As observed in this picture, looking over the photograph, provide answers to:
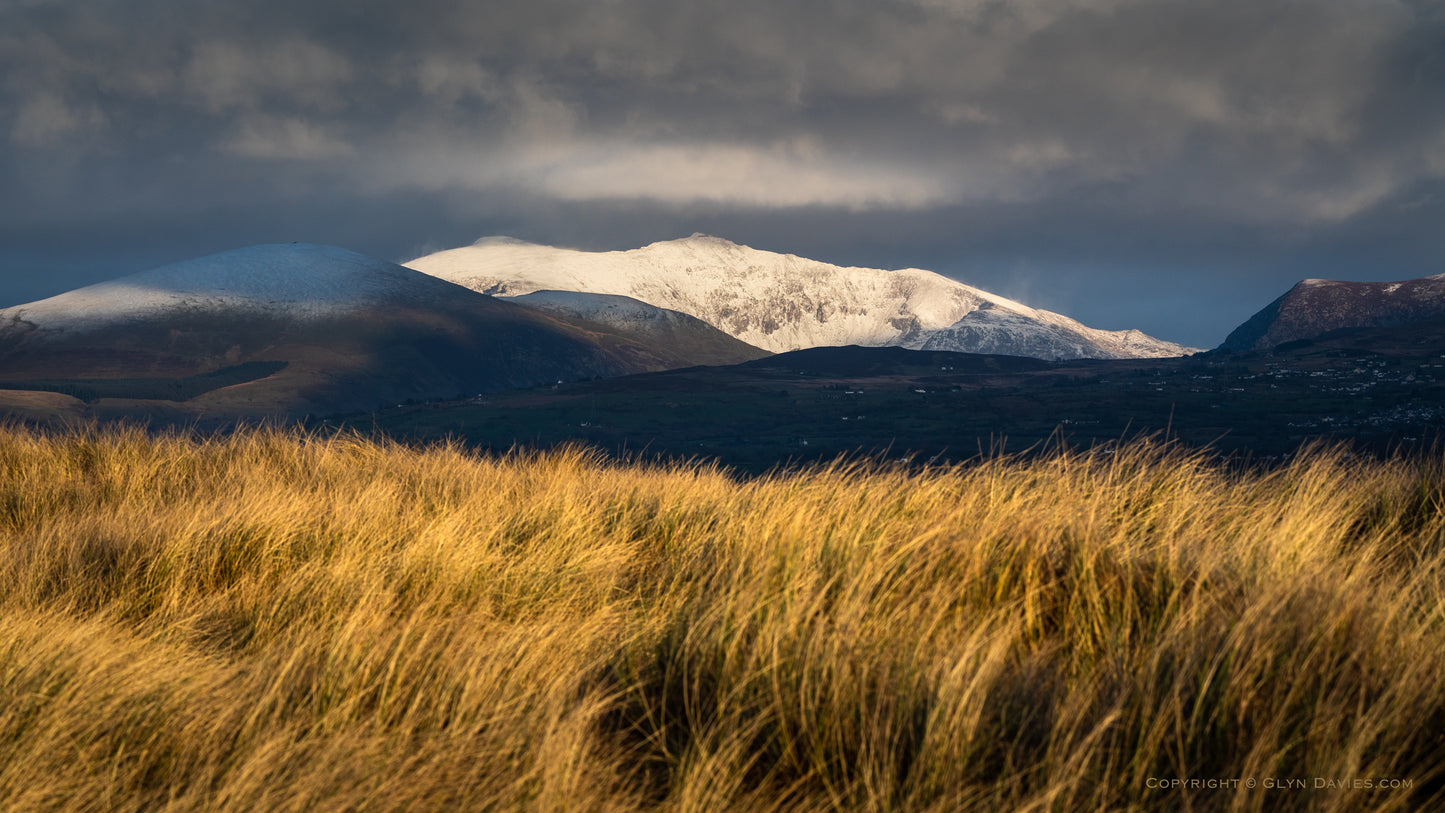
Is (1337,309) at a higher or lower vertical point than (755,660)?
higher

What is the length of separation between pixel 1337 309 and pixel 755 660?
421 ft

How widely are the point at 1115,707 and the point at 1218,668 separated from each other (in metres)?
0.44

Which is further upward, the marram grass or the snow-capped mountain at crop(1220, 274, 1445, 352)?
the snow-capped mountain at crop(1220, 274, 1445, 352)

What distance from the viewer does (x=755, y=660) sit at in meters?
2.97

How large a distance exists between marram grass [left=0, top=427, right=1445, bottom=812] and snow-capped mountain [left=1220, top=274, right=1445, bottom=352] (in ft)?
372

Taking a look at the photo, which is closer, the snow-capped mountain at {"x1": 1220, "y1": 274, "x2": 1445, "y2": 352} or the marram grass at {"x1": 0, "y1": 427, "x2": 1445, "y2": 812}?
the marram grass at {"x1": 0, "y1": 427, "x2": 1445, "y2": 812}

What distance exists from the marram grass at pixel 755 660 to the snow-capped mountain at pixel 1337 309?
372ft

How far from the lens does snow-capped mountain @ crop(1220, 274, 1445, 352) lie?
102 m

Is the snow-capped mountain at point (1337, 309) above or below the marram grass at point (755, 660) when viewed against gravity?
above

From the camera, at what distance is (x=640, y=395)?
116 meters

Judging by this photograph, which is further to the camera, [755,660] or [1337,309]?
[1337,309]

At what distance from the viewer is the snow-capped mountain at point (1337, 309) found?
101938mm

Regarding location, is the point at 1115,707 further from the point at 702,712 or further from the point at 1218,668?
the point at 702,712

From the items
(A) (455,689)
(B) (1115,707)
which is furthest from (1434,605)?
(A) (455,689)
